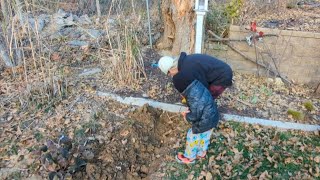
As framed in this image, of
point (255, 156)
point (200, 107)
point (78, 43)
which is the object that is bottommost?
point (255, 156)

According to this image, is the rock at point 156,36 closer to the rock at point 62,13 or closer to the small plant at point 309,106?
the rock at point 62,13

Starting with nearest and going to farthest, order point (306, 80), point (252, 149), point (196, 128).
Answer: point (196, 128)
point (252, 149)
point (306, 80)

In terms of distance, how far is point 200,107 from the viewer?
3004 mm

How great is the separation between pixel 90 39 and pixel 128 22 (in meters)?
1.86

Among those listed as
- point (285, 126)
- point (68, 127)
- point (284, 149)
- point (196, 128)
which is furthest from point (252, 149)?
point (68, 127)

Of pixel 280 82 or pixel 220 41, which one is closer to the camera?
pixel 280 82

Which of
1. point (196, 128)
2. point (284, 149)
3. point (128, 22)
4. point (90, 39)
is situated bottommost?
point (284, 149)

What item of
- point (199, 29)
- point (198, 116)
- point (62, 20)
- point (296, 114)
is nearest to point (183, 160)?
point (198, 116)

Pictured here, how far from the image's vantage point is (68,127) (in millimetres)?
3926

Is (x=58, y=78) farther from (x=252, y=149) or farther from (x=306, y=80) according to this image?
(x=306, y=80)

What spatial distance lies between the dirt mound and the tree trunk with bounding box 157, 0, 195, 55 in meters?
1.71

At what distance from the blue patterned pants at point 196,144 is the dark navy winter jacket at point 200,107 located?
18cm

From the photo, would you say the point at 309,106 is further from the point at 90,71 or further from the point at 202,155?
the point at 90,71

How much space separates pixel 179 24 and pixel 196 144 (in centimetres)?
256
